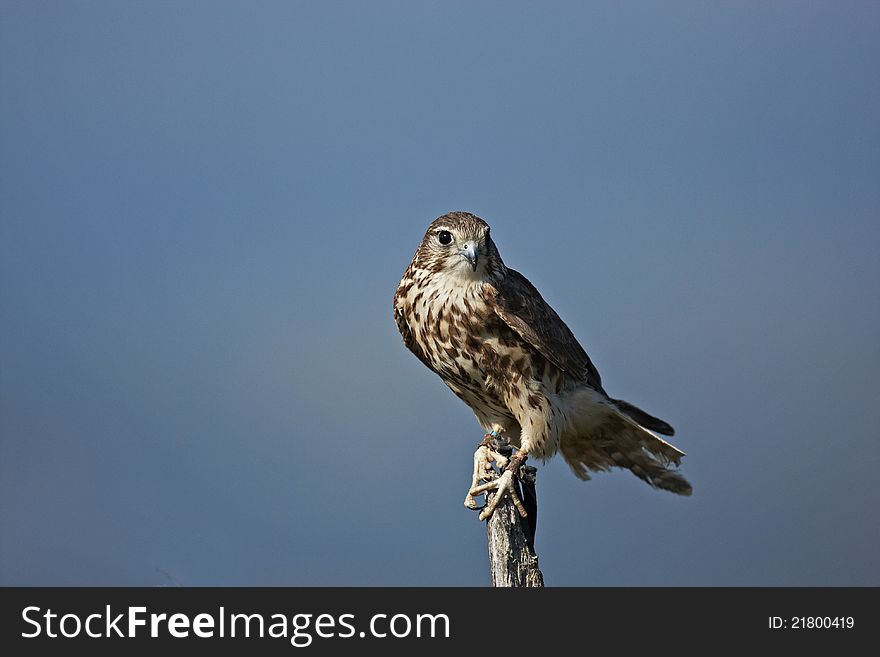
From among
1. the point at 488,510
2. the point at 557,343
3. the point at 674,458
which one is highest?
the point at 557,343

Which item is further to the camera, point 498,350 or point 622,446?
point 622,446

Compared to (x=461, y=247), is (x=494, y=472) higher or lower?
lower

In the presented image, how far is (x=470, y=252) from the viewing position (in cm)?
409

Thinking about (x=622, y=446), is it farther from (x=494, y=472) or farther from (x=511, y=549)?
(x=511, y=549)

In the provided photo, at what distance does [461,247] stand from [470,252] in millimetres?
63

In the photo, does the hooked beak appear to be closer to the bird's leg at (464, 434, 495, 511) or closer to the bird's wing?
the bird's wing

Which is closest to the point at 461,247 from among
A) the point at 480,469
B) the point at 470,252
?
the point at 470,252

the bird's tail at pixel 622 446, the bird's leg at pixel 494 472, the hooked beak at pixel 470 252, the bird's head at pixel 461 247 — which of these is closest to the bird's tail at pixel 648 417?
the bird's tail at pixel 622 446

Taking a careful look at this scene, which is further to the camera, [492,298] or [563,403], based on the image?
[563,403]

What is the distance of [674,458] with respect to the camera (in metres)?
4.62

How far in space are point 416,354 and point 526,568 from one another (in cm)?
105

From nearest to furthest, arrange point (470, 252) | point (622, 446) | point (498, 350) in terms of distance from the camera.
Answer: point (470, 252)
point (498, 350)
point (622, 446)
